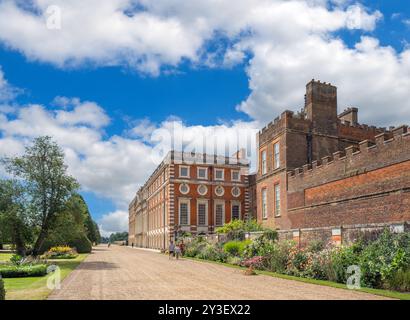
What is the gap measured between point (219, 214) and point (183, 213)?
4568 millimetres

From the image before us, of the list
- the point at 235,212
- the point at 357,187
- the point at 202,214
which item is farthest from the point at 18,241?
the point at 235,212

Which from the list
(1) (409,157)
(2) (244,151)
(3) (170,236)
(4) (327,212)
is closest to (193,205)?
(3) (170,236)

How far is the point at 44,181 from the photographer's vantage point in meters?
29.0

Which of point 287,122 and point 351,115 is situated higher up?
point 351,115

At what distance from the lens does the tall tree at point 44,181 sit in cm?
2905

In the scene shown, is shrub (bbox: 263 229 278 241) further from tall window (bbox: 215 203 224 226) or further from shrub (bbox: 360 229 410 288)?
tall window (bbox: 215 203 224 226)

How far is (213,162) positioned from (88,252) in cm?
1773

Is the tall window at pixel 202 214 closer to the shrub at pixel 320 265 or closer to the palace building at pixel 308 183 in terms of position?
the palace building at pixel 308 183

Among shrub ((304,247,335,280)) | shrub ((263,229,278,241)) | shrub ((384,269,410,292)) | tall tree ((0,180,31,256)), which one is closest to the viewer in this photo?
shrub ((384,269,410,292))

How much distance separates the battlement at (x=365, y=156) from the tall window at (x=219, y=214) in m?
21.0

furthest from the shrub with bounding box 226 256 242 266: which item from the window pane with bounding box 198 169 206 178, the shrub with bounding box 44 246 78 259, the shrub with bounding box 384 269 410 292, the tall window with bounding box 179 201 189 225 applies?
the window pane with bounding box 198 169 206 178

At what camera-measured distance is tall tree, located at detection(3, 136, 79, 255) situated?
29047mm

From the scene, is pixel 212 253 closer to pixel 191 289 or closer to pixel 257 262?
pixel 257 262

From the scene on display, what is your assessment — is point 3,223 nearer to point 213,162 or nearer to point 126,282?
point 126,282
